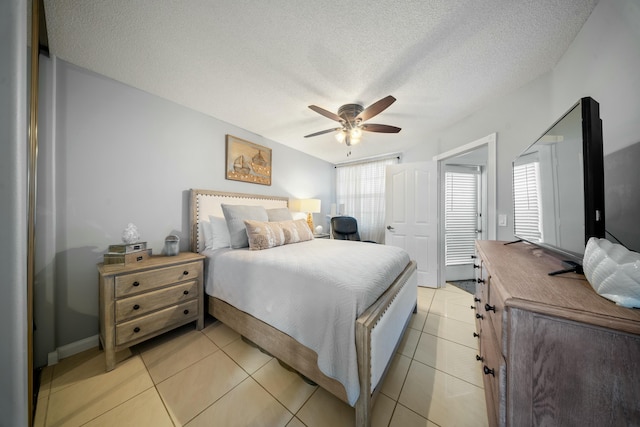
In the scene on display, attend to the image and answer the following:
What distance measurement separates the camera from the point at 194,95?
2.07 meters

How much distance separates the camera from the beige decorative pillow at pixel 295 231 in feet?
7.66

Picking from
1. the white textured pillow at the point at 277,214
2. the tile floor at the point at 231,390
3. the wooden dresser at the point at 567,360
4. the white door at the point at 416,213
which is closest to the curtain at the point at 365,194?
the white door at the point at 416,213

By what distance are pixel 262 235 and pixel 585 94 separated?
9.02 ft

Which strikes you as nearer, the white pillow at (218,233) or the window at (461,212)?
the white pillow at (218,233)

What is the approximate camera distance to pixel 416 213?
122 inches

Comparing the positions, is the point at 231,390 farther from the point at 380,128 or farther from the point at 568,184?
the point at 380,128

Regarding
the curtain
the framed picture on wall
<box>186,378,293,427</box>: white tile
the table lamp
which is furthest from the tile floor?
the curtain

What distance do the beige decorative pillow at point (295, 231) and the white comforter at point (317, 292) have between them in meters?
0.60

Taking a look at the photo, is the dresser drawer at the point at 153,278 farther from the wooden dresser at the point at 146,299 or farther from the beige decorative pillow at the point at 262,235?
the beige decorative pillow at the point at 262,235

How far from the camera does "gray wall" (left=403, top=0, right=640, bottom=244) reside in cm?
101

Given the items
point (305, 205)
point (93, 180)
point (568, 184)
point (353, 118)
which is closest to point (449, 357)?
point (568, 184)

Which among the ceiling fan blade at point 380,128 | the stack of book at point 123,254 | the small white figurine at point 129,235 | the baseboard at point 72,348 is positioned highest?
the ceiling fan blade at point 380,128

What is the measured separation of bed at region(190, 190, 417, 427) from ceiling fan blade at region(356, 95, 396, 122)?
1.42 m

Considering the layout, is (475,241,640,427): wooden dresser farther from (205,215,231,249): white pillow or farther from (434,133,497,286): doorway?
(434,133,497,286): doorway
